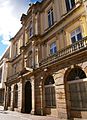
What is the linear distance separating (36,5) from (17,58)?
344 inches

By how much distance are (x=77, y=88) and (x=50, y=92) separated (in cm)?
329

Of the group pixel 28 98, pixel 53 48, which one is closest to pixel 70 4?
pixel 53 48

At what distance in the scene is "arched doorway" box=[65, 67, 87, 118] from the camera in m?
10.2

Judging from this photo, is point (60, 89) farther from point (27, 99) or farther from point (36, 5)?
point (36, 5)

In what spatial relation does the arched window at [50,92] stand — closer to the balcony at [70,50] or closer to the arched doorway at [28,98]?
the balcony at [70,50]

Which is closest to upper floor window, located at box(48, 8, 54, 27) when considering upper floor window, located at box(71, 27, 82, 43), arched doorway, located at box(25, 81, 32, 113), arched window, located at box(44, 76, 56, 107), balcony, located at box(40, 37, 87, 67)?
upper floor window, located at box(71, 27, 82, 43)

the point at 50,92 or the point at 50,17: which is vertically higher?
the point at 50,17

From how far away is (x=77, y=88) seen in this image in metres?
10.8

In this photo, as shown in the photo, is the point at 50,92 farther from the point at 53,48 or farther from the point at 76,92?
the point at 53,48

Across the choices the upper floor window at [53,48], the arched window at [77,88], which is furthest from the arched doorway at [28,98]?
the arched window at [77,88]

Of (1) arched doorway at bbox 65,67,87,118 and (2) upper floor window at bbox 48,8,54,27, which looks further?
(2) upper floor window at bbox 48,8,54,27

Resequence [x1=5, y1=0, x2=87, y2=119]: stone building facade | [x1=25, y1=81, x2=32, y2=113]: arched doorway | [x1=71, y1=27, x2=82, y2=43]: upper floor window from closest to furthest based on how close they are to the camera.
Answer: [x1=5, y1=0, x2=87, y2=119]: stone building facade
[x1=71, y1=27, x2=82, y2=43]: upper floor window
[x1=25, y1=81, x2=32, y2=113]: arched doorway

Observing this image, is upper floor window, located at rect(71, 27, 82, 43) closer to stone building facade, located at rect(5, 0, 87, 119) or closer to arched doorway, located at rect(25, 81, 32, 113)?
stone building facade, located at rect(5, 0, 87, 119)

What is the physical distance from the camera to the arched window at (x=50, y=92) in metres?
13.0
